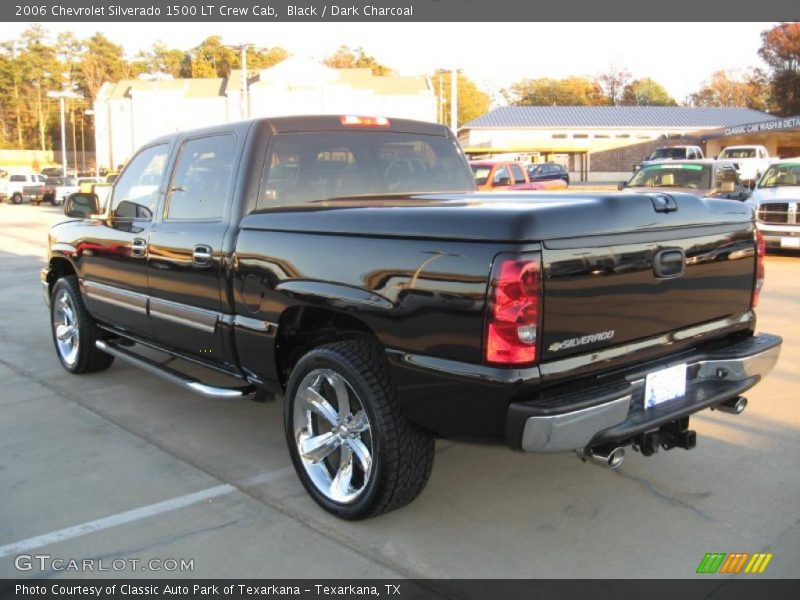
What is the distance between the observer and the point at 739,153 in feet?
108

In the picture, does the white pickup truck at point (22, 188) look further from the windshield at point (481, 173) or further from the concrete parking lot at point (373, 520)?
the concrete parking lot at point (373, 520)

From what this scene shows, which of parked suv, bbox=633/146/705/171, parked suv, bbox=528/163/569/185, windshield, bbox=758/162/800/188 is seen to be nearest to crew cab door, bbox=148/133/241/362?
windshield, bbox=758/162/800/188

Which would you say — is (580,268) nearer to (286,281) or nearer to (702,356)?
(702,356)

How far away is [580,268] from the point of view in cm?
307

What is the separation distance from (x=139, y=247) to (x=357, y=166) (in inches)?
61.9

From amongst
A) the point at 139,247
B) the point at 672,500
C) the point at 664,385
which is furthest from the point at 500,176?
the point at 664,385

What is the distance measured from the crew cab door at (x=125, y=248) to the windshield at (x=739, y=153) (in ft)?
104

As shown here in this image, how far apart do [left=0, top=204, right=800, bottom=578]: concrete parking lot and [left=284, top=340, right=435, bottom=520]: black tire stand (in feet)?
0.53

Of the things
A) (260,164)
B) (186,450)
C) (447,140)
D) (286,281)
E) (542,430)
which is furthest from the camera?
(447,140)

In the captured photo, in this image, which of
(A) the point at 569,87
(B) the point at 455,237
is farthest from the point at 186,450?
(A) the point at 569,87

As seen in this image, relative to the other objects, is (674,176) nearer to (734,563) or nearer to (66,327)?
(66,327)

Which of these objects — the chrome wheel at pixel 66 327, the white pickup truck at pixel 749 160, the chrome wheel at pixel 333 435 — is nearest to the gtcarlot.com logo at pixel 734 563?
the chrome wheel at pixel 333 435

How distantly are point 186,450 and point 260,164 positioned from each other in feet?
5.91

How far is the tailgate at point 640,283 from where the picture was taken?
9.93ft
